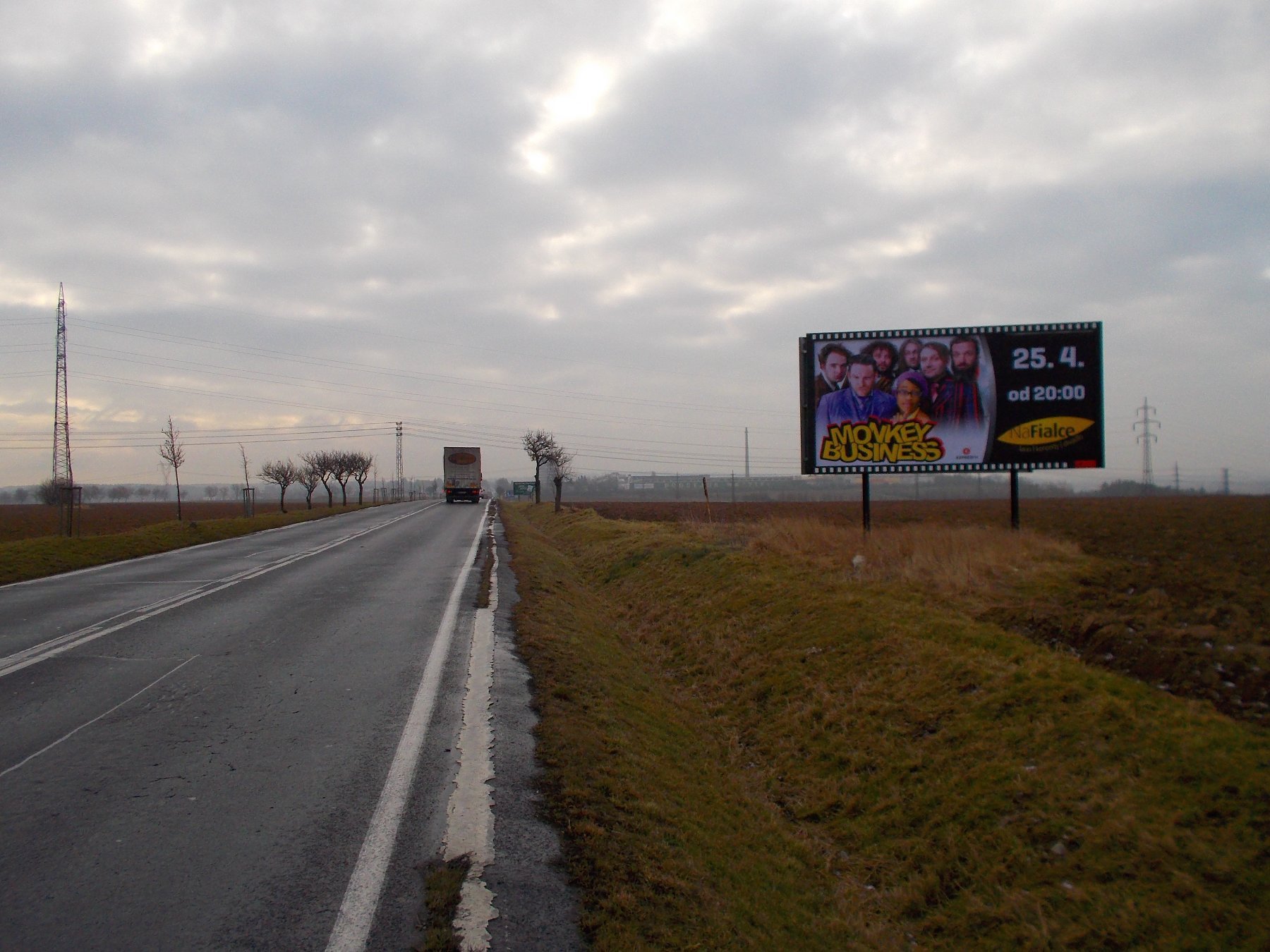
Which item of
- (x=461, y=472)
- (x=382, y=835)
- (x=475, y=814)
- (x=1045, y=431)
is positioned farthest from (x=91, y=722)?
(x=461, y=472)

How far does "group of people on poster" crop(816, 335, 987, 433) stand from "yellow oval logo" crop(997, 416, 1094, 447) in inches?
27.2

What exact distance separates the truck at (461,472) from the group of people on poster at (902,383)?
142ft

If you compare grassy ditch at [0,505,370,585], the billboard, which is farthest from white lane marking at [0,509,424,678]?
the billboard

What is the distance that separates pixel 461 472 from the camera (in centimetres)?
5728

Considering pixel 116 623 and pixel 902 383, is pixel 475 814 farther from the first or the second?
pixel 902 383

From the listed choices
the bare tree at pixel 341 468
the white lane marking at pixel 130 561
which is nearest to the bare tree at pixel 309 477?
the bare tree at pixel 341 468

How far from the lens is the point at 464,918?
3.23 metres

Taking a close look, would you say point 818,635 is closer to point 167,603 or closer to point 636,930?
point 636,930

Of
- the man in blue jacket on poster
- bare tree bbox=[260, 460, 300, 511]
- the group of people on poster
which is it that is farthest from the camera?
bare tree bbox=[260, 460, 300, 511]

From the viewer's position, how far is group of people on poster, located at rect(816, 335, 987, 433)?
15867mm

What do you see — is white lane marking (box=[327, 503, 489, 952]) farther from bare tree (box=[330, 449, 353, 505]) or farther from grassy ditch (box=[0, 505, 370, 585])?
bare tree (box=[330, 449, 353, 505])

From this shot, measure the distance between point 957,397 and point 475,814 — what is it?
46.6ft

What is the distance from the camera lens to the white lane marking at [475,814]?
3.23 meters

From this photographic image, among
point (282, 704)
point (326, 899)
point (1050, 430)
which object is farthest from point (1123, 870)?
point (1050, 430)
